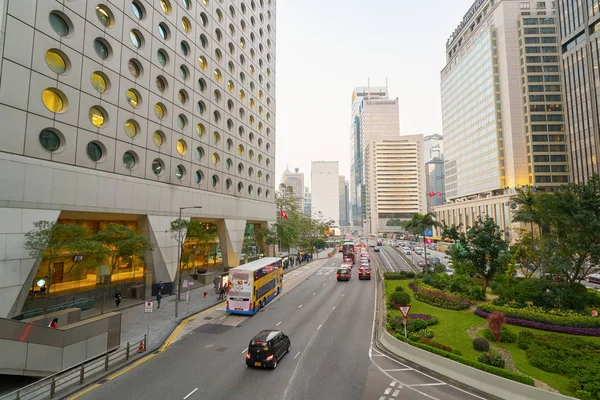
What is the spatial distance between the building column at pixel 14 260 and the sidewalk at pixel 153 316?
6.40 m

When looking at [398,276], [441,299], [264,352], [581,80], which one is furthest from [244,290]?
[581,80]

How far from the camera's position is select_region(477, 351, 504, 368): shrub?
15133mm

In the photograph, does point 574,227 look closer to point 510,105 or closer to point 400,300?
point 400,300

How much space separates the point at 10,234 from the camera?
2103cm

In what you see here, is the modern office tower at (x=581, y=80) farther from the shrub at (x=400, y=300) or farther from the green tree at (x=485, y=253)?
the shrub at (x=400, y=300)

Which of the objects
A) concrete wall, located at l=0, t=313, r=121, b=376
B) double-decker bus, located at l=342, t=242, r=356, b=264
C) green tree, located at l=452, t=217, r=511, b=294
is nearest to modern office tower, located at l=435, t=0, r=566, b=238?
double-decker bus, located at l=342, t=242, r=356, b=264

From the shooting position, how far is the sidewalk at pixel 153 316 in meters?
21.6

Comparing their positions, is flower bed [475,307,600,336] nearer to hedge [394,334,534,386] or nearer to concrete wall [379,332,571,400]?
hedge [394,334,534,386]

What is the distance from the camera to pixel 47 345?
49.2 ft

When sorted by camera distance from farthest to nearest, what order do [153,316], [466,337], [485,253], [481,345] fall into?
[485,253]
[153,316]
[466,337]
[481,345]

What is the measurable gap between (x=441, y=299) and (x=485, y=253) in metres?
6.26

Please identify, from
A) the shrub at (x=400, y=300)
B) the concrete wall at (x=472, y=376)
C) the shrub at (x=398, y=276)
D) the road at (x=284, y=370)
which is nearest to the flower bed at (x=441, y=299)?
the shrub at (x=400, y=300)

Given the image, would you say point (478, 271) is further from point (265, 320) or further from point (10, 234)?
point (10, 234)

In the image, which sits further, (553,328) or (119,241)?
(119,241)
